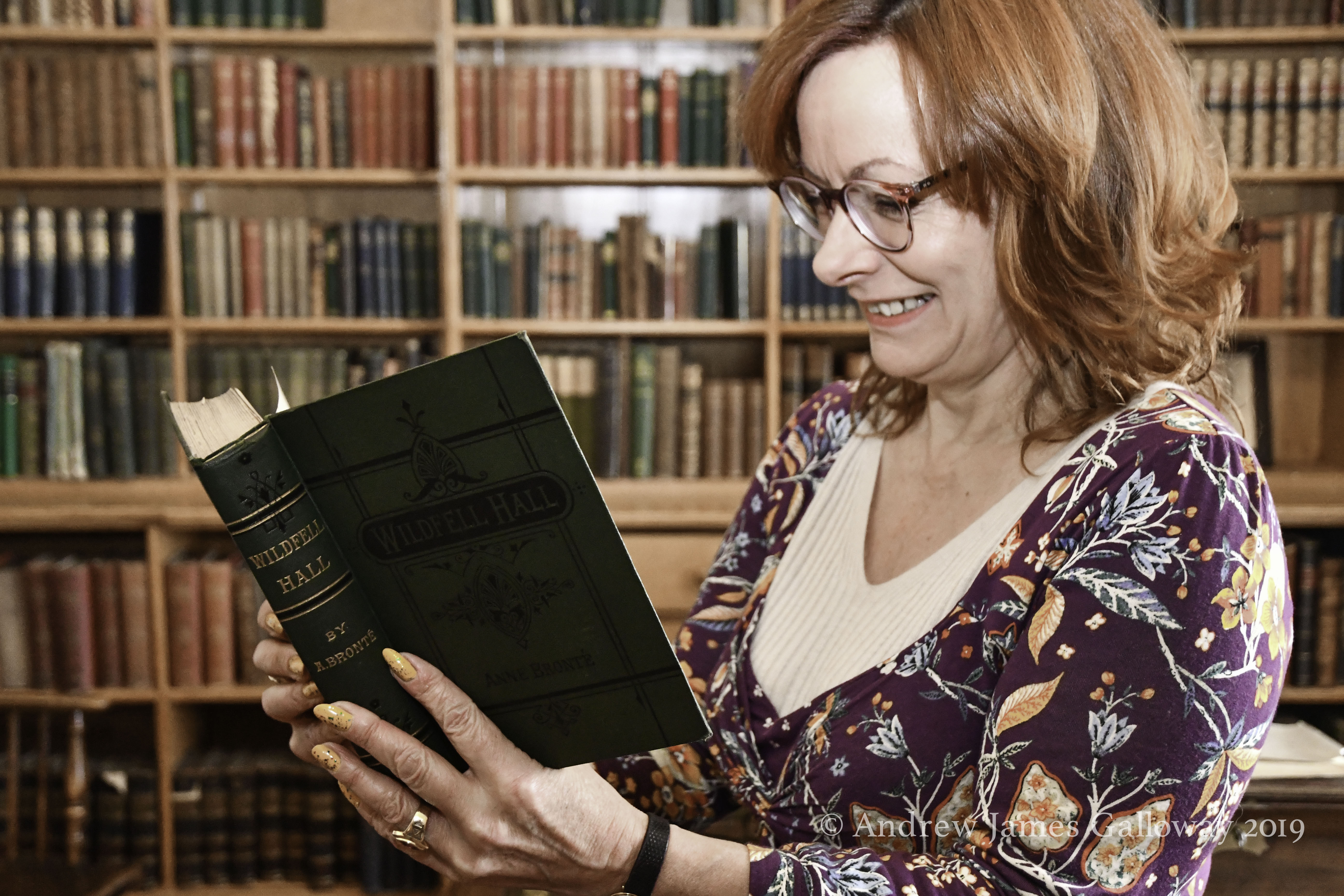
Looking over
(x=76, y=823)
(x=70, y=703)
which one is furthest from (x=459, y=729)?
(x=76, y=823)

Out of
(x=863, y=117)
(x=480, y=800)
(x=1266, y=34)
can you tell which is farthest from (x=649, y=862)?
(x=1266, y=34)

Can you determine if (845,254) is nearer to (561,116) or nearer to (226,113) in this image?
(561,116)

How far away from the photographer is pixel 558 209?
2.91 meters

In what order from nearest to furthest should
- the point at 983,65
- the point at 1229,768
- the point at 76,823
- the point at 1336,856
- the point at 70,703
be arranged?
the point at 1229,768
the point at 983,65
the point at 1336,856
the point at 70,703
the point at 76,823

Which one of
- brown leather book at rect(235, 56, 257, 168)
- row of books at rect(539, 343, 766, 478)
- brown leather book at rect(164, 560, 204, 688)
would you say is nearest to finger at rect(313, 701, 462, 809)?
row of books at rect(539, 343, 766, 478)

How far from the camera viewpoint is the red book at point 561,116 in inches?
105

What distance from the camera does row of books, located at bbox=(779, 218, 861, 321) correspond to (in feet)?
8.98

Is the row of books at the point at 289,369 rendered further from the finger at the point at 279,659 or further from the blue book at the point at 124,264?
the finger at the point at 279,659

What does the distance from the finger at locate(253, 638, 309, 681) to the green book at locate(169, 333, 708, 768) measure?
0.12 metres

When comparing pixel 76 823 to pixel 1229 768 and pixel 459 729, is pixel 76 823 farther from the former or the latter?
pixel 1229 768

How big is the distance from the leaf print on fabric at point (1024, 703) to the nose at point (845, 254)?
1.29ft

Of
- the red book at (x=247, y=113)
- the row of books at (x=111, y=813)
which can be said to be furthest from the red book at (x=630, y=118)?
the row of books at (x=111, y=813)

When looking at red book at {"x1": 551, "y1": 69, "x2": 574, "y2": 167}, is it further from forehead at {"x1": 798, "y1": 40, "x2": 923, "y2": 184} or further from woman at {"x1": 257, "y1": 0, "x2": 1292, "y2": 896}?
forehead at {"x1": 798, "y1": 40, "x2": 923, "y2": 184}

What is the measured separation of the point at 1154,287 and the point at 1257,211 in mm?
2362
